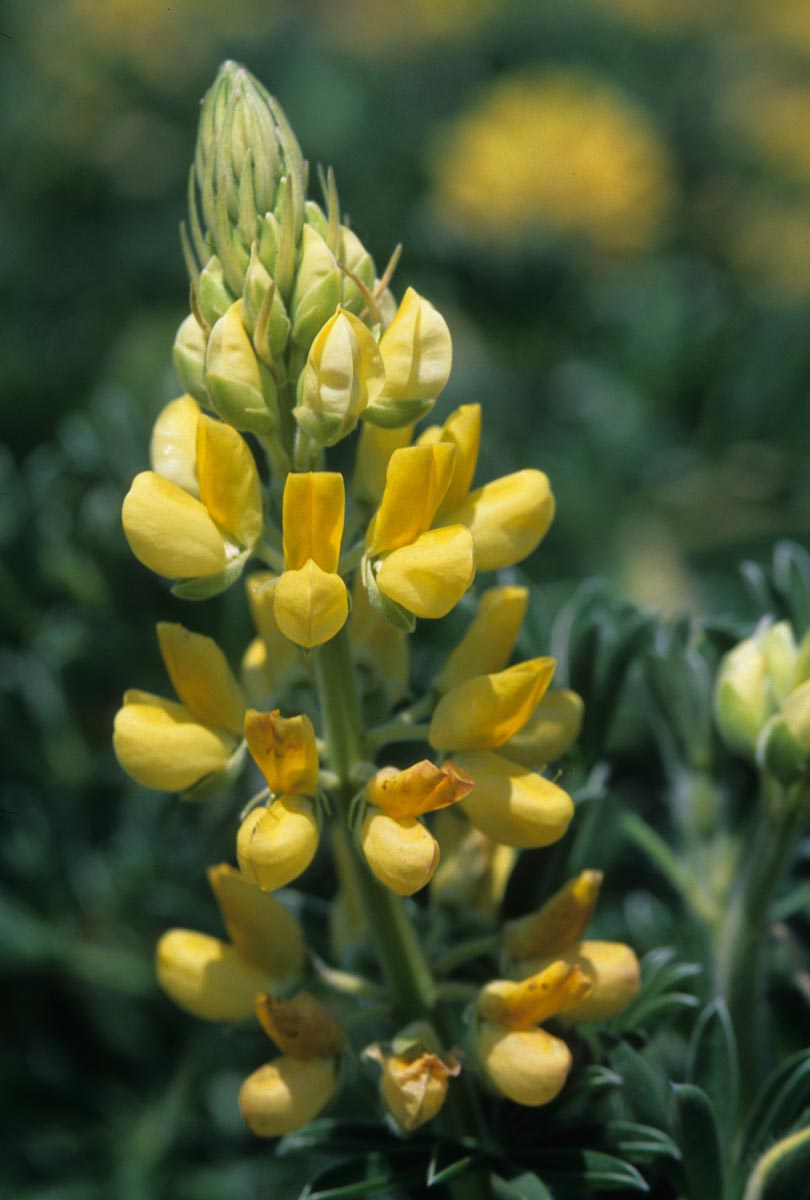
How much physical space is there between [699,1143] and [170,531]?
502 mm

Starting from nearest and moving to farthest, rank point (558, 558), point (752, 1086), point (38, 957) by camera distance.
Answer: point (752, 1086)
point (38, 957)
point (558, 558)

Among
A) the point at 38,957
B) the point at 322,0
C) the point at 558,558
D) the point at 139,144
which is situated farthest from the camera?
the point at 322,0

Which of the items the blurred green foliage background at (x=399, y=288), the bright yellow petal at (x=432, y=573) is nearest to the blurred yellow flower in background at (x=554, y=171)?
the blurred green foliage background at (x=399, y=288)

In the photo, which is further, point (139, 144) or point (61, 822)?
point (139, 144)

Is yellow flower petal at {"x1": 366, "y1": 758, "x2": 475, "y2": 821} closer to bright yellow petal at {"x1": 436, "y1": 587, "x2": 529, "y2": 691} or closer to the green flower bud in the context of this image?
bright yellow petal at {"x1": 436, "y1": 587, "x2": 529, "y2": 691}

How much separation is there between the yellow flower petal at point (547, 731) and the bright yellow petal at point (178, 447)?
0.82 feet

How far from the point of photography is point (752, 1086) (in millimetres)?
952

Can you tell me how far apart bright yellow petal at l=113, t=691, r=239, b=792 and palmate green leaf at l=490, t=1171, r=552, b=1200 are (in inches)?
12.0

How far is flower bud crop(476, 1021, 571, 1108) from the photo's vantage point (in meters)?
0.78

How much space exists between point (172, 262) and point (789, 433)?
139 centimetres

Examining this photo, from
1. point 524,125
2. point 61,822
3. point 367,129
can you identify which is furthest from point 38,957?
point 367,129

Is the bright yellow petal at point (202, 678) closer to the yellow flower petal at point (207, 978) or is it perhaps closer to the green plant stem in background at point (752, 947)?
the yellow flower petal at point (207, 978)

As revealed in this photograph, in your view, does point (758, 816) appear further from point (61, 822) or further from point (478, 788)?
point (61, 822)

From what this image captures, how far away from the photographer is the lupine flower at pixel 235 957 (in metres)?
0.84
